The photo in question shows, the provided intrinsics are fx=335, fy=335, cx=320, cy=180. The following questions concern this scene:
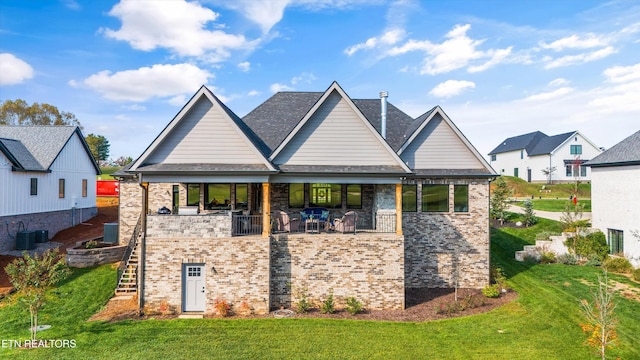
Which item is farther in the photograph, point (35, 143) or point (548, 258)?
point (35, 143)

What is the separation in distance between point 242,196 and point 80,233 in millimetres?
15994

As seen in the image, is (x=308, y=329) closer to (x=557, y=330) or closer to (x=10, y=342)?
(x=557, y=330)

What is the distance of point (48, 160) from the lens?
24297 mm

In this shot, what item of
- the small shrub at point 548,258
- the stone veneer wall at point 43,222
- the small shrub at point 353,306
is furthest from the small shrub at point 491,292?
the stone veneer wall at point 43,222

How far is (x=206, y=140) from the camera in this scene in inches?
572

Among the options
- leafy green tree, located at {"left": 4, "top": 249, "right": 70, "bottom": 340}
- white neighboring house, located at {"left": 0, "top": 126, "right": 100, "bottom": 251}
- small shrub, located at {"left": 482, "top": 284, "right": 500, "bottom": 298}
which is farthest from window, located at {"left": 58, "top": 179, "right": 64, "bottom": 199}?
small shrub, located at {"left": 482, "top": 284, "right": 500, "bottom": 298}

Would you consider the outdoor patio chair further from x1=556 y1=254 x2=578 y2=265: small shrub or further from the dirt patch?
x1=556 y1=254 x2=578 y2=265: small shrub

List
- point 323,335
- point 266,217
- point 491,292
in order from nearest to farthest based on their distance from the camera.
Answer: point 323,335, point 266,217, point 491,292

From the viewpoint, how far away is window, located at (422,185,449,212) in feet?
57.3

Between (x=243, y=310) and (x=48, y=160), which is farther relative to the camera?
(x=48, y=160)

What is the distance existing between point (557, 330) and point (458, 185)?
7550mm

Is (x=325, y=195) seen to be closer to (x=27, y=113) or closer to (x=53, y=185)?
(x=53, y=185)

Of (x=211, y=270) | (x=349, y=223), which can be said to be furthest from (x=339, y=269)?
(x=211, y=270)

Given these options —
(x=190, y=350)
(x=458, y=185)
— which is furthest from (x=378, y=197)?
(x=190, y=350)
